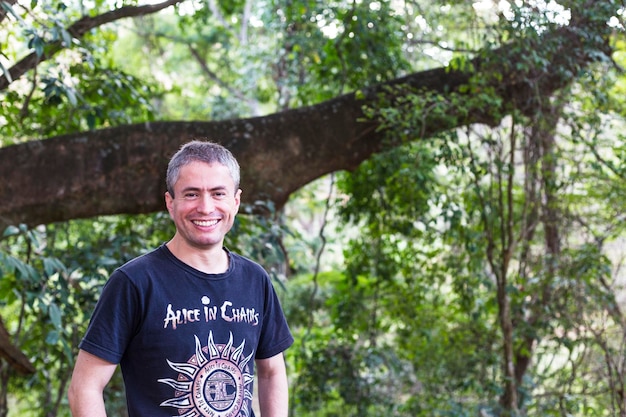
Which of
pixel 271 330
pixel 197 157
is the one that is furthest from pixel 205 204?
pixel 271 330

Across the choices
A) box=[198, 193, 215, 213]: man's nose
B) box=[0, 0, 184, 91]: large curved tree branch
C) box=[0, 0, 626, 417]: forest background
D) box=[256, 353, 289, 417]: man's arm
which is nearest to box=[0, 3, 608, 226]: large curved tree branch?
box=[0, 0, 626, 417]: forest background

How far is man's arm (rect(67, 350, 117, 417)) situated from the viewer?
1658mm

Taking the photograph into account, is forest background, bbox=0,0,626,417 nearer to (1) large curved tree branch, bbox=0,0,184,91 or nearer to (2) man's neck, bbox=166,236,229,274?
(1) large curved tree branch, bbox=0,0,184,91

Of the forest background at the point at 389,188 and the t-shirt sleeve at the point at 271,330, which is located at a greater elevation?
the forest background at the point at 389,188

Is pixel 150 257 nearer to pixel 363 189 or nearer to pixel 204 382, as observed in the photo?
pixel 204 382

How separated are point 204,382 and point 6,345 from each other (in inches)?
89.9

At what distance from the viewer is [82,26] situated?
3941mm

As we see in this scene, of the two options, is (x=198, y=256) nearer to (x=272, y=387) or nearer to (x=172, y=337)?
(x=172, y=337)

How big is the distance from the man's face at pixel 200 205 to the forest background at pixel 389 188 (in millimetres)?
1350

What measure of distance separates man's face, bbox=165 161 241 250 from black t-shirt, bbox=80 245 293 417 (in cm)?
8

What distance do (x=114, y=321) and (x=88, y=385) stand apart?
0.14m

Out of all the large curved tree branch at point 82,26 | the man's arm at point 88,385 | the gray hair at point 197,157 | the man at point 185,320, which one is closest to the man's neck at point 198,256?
the man at point 185,320

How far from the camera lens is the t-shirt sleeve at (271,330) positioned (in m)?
1.93

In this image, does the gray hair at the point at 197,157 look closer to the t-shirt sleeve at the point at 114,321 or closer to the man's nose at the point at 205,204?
the man's nose at the point at 205,204
